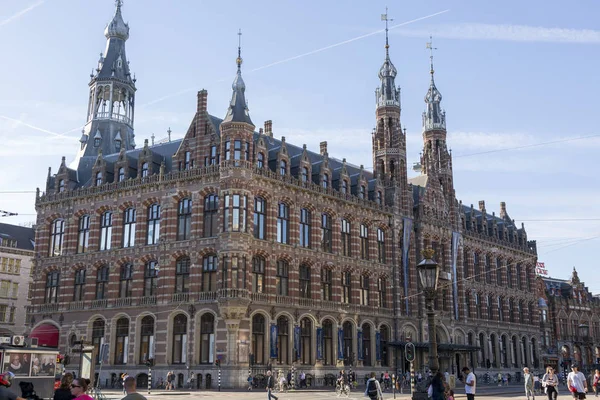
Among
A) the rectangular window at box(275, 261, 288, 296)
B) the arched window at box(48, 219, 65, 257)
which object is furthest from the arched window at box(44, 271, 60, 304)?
the rectangular window at box(275, 261, 288, 296)

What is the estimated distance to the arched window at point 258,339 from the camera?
166 feet

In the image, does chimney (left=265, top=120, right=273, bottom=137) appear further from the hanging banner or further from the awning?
the awning

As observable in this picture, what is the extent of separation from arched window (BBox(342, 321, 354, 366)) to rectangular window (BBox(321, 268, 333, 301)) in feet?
10.3

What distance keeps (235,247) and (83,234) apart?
56.8 ft

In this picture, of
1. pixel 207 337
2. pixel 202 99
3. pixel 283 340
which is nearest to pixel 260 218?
pixel 283 340

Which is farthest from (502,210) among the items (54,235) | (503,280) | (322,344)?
(54,235)

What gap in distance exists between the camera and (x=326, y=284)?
5772 cm

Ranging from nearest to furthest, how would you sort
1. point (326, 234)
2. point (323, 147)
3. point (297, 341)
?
point (297, 341), point (326, 234), point (323, 147)

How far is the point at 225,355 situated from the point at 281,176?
49.2 feet

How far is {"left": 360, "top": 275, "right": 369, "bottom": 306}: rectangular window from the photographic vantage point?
61.0 m

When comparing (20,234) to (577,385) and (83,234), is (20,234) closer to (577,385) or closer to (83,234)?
(83,234)

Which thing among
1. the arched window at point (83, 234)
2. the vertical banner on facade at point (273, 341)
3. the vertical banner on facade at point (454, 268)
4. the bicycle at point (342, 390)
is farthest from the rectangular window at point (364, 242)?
the arched window at point (83, 234)

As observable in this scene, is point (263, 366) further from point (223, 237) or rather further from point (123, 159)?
point (123, 159)

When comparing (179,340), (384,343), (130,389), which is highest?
(384,343)
